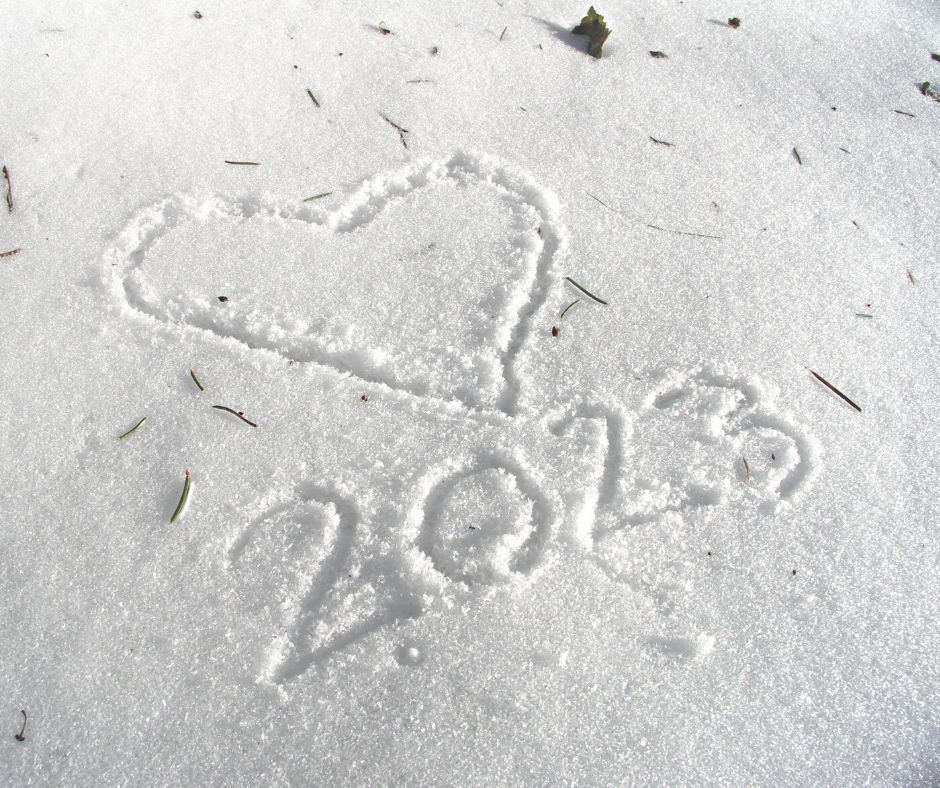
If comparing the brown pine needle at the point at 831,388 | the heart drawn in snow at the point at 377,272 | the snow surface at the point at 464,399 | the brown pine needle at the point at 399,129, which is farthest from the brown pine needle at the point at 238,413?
the brown pine needle at the point at 831,388

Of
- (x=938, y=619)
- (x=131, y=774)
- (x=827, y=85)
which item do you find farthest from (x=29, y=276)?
(x=827, y=85)

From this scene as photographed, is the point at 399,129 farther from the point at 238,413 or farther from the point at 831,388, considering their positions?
the point at 831,388

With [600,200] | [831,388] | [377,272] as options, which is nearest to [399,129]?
[377,272]

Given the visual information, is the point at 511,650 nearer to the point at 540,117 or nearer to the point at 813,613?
the point at 813,613

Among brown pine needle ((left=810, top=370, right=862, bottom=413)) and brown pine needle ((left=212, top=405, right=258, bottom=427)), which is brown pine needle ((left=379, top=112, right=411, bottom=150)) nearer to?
brown pine needle ((left=212, top=405, right=258, bottom=427))

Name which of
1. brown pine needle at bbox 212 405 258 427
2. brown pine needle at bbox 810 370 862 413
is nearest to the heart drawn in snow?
brown pine needle at bbox 212 405 258 427
